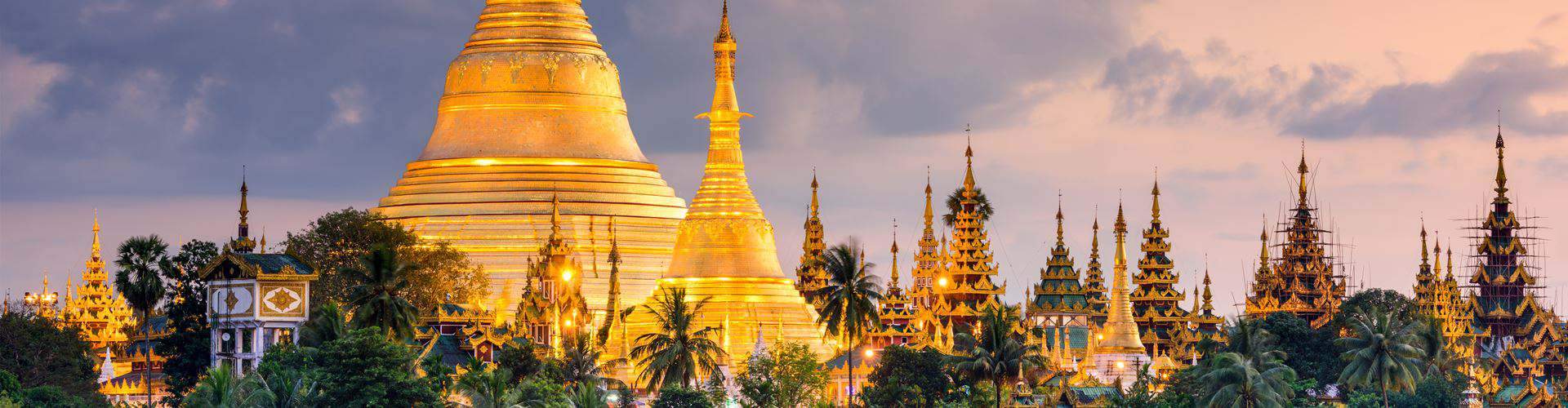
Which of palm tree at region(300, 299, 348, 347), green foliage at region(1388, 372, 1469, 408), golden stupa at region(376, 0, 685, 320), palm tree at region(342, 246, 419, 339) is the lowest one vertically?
green foliage at region(1388, 372, 1469, 408)

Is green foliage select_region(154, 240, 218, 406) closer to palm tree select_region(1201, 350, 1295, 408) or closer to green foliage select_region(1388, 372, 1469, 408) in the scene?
palm tree select_region(1201, 350, 1295, 408)

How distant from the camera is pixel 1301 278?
148625 millimetres

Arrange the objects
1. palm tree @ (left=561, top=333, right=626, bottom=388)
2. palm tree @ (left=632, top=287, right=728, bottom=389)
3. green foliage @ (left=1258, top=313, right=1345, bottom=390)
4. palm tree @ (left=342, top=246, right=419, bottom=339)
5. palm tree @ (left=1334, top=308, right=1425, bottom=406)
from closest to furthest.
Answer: palm tree @ (left=342, top=246, right=419, bottom=339) → palm tree @ (left=561, top=333, right=626, bottom=388) → palm tree @ (left=632, top=287, right=728, bottom=389) → palm tree @ (left=1334, top=308, right=1425, bottom=406) → green foliage @ (left=1258, top=313, right=1345, bottom=390)

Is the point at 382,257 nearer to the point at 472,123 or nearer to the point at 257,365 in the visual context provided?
the point at 257,365

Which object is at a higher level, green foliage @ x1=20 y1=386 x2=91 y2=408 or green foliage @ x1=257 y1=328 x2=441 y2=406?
green foliage @ x1=257 y1=328 x2=441 y2=406

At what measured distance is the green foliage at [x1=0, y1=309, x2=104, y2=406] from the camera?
324 ft

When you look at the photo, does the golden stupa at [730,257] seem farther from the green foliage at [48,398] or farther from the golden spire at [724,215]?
the green foliage at [48,398]

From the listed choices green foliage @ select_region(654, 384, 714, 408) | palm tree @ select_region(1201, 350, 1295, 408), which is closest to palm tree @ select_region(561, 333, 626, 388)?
green foliage @ select_region(654, 384, 714, 408)

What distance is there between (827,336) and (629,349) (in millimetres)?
7397

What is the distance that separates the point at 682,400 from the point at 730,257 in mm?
25972

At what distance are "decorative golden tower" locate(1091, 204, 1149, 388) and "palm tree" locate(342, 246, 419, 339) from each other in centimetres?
3791

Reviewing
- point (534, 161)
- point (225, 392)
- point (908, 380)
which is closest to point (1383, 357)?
point (908, 380)

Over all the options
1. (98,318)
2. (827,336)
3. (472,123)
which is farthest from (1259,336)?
(98,318)

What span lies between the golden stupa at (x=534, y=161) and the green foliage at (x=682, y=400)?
101ft
